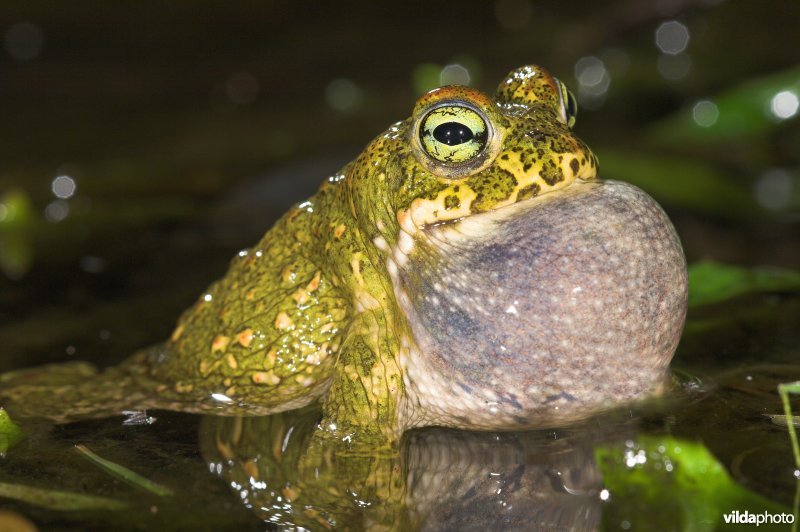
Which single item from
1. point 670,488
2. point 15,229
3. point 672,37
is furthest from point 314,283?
point 672,37

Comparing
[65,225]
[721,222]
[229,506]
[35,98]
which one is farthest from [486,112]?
[35,98]

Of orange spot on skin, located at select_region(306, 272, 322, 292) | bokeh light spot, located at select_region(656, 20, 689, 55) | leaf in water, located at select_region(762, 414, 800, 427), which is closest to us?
leaf in water, located at select_region(762, 414, 800, 427)

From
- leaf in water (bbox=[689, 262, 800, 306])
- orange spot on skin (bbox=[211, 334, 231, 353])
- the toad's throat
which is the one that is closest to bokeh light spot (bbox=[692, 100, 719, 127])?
leaf in water (bbox=[689, 262, 800, 306])

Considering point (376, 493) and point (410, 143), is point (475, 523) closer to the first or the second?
point (376, 493)

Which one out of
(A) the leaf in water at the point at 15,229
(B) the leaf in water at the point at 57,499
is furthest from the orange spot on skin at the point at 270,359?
(A) the leaf in water at the point at 15,229

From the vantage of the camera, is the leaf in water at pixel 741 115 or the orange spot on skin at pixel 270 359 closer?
the orange spot on skin at pixel 270 359

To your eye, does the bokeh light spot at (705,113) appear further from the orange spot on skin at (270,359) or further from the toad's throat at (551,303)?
the orange spot on skin at (270,359)

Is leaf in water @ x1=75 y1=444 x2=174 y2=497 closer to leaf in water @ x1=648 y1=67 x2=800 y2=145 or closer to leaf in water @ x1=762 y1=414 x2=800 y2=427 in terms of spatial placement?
leaf in water @ x1=762 y1=414 x2=800 y2=427
